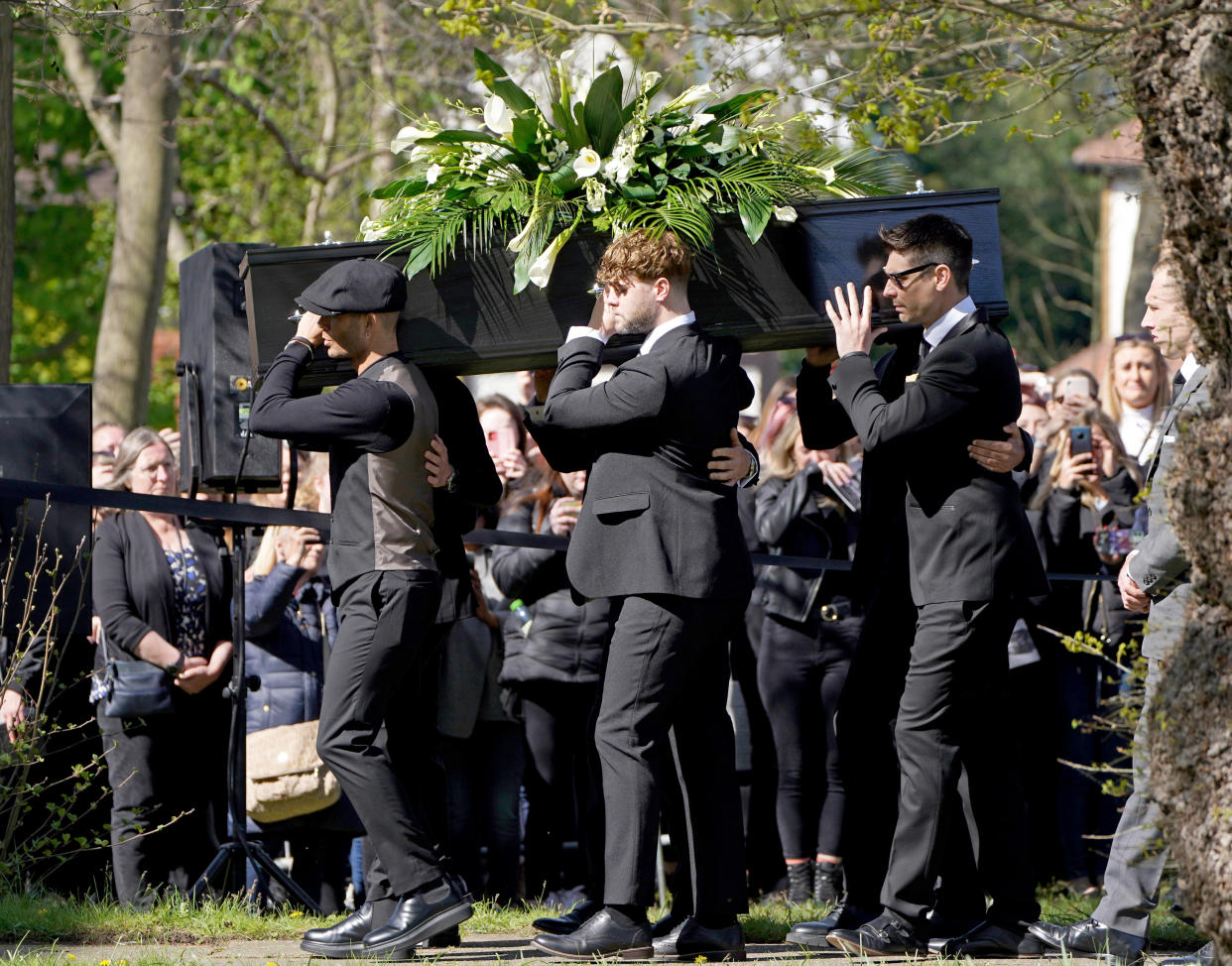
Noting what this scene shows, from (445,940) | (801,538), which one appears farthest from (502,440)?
(445,940)

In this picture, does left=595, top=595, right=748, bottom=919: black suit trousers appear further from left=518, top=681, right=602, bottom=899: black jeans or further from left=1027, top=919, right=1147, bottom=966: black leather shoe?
left=518, top=681, right=602, bottom=899: black jeans

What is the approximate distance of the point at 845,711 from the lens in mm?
5469

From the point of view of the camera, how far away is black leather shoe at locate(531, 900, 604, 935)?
209 inches

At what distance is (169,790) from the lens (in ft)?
23.1

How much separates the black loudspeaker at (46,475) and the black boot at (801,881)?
3.35 meters

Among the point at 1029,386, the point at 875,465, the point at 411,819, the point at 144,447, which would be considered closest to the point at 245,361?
the point at 144,447

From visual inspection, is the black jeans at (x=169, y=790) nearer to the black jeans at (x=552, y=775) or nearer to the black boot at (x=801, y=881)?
the black jeans at (x=552, y=775)

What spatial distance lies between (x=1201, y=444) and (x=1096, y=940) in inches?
83.5

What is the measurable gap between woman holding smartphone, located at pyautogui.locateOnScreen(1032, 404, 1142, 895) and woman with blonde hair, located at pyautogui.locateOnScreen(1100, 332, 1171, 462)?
412 millimetres

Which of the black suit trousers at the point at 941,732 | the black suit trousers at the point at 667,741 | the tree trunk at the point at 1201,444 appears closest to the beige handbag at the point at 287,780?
the black suit trousers at the point at 667,741

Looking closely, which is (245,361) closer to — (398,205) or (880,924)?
(398,205)

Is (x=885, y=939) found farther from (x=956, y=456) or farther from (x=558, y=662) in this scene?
(x=558, y=662)

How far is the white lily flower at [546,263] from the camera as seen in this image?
17.5 feet

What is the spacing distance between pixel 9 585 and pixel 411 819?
2422 mm
